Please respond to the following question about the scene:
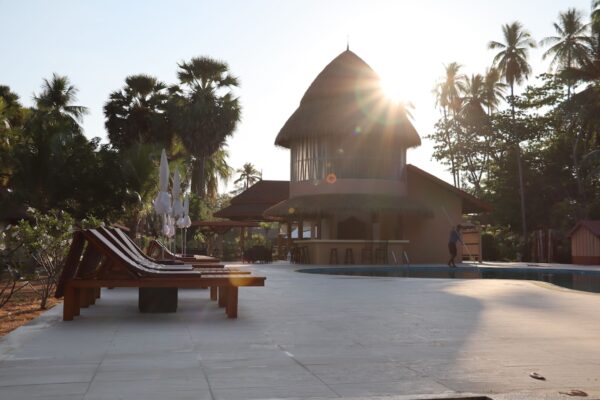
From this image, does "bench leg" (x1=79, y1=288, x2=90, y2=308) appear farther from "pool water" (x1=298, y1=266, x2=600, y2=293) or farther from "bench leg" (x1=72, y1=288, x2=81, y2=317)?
"pool water" (x1=298, y1=266, x2=600, y2=293)

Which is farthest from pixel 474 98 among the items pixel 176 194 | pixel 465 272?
pixel 176 194

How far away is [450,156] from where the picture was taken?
155 feet

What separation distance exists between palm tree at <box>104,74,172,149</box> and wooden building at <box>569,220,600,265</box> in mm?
20451

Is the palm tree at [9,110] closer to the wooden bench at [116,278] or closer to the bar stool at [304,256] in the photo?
the bar stool at [304,256]

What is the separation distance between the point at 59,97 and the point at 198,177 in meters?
8.98

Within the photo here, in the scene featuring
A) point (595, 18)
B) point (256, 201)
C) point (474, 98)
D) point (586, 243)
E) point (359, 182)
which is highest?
point (595, 18)

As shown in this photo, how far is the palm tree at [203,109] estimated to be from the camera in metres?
34.1

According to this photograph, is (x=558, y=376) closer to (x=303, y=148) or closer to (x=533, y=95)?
(x=303, y=148)

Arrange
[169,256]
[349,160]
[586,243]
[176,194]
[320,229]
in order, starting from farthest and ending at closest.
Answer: [320,229]
[349,160]
[586,243]
[176,194]
[169,256]

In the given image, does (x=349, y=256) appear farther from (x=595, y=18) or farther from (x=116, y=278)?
(x=116, y=278)

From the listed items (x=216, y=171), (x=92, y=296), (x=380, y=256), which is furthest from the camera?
(x=216, y=171)

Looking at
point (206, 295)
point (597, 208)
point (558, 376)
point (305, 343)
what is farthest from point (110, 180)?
point (597, 208)

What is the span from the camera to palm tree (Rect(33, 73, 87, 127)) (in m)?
34.0

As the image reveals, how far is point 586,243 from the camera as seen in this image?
1007 inches
